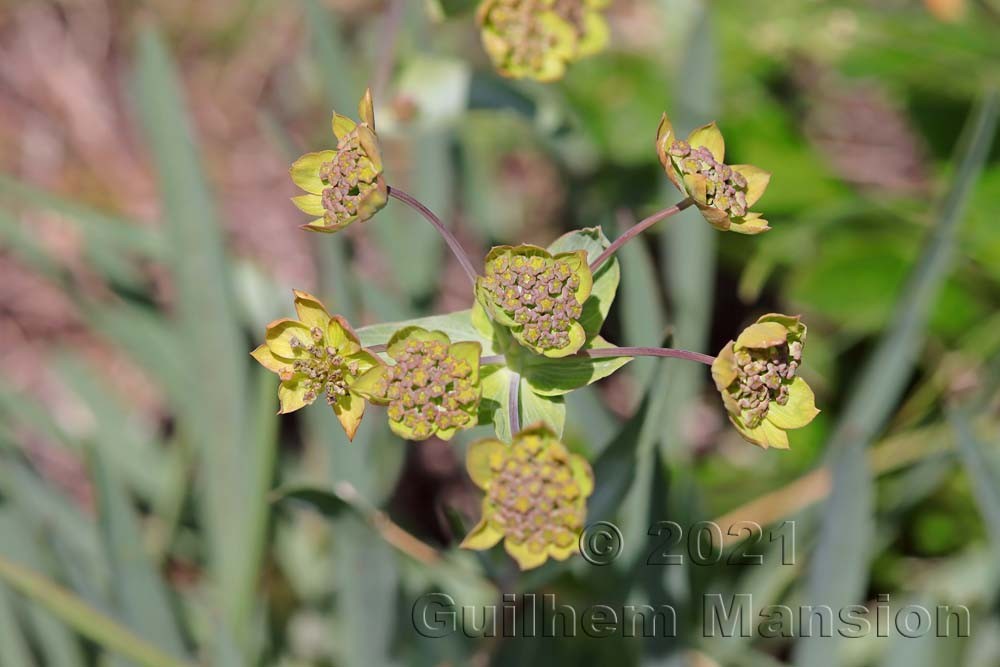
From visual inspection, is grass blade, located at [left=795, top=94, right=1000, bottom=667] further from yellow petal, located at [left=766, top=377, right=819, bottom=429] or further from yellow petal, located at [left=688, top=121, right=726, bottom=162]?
yellow petal, located at [left=688, top=121, right=726, bottom=162]

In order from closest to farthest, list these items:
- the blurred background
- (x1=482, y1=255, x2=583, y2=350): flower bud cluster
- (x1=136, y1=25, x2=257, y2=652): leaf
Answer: (x1=482, y1=255, x2=583, y2=350): flower bud cluster, the blurred background, (x1=136, y1=25, x2=257, y2=652): leaf

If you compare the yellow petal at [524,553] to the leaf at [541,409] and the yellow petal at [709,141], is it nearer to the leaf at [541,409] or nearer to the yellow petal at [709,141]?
the leaf at [541,409]

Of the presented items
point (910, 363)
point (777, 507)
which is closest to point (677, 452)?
point (777, 507)

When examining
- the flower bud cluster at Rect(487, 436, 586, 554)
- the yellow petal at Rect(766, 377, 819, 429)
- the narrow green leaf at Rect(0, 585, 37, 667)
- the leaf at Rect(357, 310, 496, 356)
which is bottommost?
the narrow green leaf at Rect(0, 585, 37, 667)

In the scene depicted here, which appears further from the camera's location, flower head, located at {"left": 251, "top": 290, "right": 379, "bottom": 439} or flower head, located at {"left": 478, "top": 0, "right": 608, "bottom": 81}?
flower head, located at {"left": 478, "top": 0, "right": 608, "bottom": 81}

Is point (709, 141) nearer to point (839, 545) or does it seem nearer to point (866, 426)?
point (839, 545)

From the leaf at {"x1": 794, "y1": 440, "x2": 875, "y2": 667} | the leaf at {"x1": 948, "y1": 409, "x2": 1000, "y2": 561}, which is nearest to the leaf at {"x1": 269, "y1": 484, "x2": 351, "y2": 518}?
the leaf at {"x1": 794, "y1": 440, "x2": 875, "y2": 667}

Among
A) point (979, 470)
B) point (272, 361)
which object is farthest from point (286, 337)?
point (979, 470)
